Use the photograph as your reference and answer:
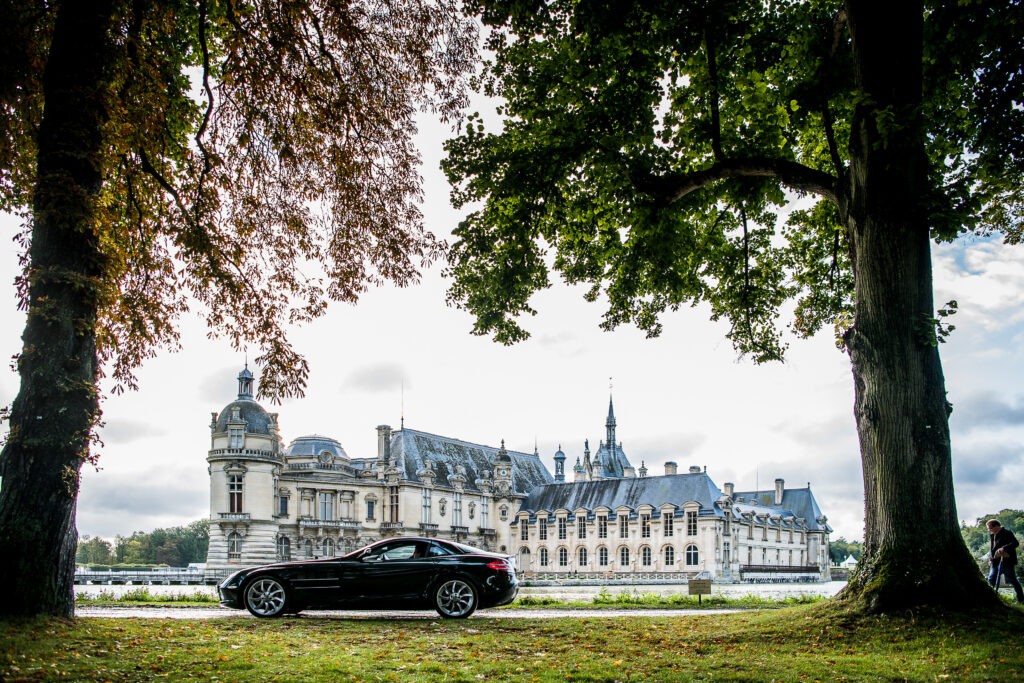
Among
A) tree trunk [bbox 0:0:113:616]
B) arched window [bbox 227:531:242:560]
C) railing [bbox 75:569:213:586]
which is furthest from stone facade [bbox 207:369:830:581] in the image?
tree trunk [bbox 0:0:113:616]

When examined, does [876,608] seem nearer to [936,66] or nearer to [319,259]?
[936,66]

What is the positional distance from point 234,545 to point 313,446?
34.9 ft

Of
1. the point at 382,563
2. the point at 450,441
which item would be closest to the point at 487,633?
the point at 382,563

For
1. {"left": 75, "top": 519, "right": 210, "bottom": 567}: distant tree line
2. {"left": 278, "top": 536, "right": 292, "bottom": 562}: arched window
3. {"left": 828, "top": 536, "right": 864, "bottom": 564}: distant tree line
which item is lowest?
{"left": 828, "top": 536, "right": 864, "bottom": 564}: distant tree line

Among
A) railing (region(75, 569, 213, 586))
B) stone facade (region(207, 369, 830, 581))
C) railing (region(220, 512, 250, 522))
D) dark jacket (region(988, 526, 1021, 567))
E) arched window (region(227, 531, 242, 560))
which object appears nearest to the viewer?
dark jacket (region(988, 526, 1021, 567))

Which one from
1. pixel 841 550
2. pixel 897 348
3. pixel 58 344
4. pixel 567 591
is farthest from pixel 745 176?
pixel 841 550

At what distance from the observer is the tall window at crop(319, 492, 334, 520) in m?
60.0

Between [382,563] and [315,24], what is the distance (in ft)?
29.2

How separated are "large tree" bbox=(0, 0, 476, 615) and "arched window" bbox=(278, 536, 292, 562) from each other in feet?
152

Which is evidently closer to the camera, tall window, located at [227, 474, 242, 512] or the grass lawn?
the grass lawn

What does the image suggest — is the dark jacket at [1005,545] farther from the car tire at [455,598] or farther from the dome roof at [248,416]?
the dome roof at [248,416]

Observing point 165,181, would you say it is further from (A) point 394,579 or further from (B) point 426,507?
(B) point 426,507

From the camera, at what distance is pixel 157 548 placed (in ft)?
299

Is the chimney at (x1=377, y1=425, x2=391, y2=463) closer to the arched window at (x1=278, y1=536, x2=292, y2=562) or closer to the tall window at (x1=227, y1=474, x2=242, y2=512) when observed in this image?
the arched window at (x1=278, y1=536, x2=292, y2=562)
